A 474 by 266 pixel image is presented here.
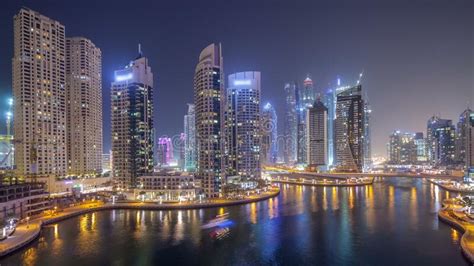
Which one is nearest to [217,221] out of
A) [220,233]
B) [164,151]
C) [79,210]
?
[220,233]

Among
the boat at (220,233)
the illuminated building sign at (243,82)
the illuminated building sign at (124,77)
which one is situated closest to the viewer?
the boat at (220,233)

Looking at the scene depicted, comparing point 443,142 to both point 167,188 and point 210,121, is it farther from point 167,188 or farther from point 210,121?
point 167,188

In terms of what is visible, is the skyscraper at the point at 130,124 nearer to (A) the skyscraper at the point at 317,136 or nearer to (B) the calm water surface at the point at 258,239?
(B) the calm water surface at the point at 258,239

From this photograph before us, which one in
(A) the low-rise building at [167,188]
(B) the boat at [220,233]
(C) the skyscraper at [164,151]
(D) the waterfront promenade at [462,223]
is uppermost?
(C) the skyscraper at [164,151]

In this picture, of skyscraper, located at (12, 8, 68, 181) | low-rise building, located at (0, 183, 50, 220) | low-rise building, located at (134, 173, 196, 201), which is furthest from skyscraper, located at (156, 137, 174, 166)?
low-rise building, located at (0, 183, 50, 220)

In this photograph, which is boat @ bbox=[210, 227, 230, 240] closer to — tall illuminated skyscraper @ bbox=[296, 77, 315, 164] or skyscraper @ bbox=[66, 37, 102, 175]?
skyscraper @ bbox=[66, 37, 102, 175]

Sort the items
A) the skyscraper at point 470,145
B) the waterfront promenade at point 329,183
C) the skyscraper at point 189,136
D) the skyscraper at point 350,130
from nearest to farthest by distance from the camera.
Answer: the waterfront promenade at point 329,183 → the skyscraper at point 470,145 → the skyscraper at point 189,136 → the skyscraper at point 350,130

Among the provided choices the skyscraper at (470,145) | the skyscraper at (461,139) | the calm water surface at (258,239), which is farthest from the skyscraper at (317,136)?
the calm water surface at (258,239)
